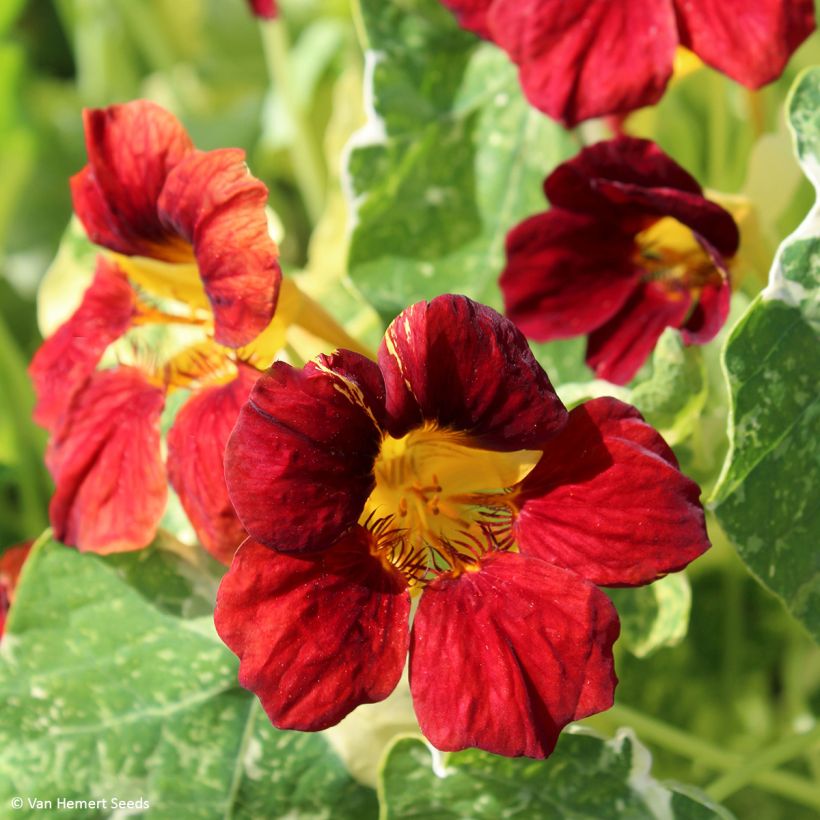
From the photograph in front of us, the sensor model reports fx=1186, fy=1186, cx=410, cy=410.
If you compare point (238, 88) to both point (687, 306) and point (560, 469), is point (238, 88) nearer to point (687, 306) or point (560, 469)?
point (687, 306)

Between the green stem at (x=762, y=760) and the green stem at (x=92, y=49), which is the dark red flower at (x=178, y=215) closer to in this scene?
the green stem at (x=762, y=760)

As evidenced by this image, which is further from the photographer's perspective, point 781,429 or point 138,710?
point 138,710

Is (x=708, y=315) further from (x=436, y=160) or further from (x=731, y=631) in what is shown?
(x=731, y=631)

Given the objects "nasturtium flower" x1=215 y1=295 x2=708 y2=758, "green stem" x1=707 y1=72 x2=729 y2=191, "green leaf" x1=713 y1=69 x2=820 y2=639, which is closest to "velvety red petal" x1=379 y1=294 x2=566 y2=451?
"nasturtium flower" x1=215 y1=295 x2=708 y2=758

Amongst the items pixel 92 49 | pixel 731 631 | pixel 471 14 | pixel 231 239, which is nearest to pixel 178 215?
pixel 231 239

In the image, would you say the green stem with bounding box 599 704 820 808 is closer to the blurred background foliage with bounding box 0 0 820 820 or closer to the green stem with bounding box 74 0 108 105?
the blurred background foliage with bounding box 0 0 820 820
